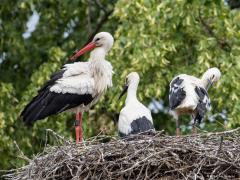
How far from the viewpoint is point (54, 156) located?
1165 cm

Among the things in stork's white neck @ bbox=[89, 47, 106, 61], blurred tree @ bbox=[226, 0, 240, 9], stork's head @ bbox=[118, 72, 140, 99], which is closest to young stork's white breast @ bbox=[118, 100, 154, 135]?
stork's head @ bbox=[118, 72, 140, 99]

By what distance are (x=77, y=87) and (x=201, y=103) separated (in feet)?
4.72

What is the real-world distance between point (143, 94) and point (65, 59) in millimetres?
1981

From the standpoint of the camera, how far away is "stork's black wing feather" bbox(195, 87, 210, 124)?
43.0 ft

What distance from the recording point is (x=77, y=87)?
13664 millimetres

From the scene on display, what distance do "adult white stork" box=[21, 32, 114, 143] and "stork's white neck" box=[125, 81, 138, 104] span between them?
0.26 metres

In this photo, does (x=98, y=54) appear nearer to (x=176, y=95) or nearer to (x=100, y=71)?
(x=100, y=71)

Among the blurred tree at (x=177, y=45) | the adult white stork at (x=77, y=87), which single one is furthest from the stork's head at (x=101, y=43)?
the blurred tree at (x=177, y=45)

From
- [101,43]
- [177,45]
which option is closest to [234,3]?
[177,45]

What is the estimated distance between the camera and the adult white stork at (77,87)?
13573 mm

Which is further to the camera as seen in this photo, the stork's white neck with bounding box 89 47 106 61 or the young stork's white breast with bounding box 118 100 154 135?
the stork's white neck with bounding box 89 47 106 61

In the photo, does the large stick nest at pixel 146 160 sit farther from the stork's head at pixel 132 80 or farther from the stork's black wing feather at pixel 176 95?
the stork's head at pixel 132 80

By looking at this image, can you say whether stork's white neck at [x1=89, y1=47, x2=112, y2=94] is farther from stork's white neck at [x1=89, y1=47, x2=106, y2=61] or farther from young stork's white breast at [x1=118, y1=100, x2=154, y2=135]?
young stork's white breast at [x1=118, y1=100, x2=154, y2=135]

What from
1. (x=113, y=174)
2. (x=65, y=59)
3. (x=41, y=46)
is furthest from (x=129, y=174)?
(x=41, y=46)
